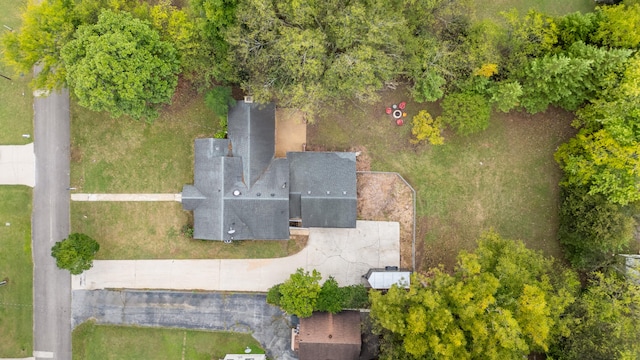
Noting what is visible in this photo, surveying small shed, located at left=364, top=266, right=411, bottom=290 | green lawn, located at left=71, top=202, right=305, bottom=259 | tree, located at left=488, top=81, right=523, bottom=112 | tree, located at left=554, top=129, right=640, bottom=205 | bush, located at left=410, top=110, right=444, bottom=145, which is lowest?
small shed, located at left=364, top=266, right=411, bottom=290

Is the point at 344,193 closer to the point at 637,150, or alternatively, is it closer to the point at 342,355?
the point at 342,355

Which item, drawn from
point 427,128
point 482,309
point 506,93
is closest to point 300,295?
point 482,309


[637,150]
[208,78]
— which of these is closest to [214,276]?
[208,78]

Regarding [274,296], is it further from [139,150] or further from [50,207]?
[50,207]

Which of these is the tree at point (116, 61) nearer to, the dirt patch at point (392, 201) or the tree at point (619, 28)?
the dirt patch at point (392, 201)

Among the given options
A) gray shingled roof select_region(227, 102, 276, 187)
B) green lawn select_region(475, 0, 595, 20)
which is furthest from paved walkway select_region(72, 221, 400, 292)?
green lawn select_region(475, 0, 595, 20)

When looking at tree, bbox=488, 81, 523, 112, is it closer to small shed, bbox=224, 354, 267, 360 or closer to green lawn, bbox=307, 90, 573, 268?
green lawn, bbox=307, 90, 573, 268

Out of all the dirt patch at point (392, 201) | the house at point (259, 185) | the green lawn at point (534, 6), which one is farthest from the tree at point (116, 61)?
the green lawn at point (534, 6)
